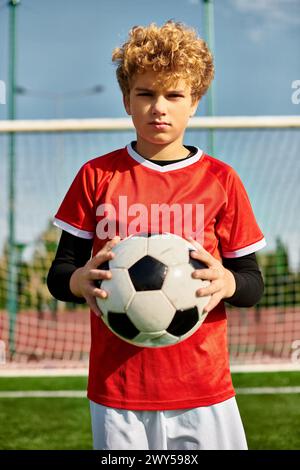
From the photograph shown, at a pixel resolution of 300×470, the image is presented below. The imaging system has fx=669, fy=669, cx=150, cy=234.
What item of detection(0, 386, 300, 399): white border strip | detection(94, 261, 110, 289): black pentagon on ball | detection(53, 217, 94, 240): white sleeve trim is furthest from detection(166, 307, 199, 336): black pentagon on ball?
detection(0, 386, 300, 399): white border strip

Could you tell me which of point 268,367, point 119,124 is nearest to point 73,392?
point 268,367

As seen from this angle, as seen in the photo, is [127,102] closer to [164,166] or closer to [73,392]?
[164,166]

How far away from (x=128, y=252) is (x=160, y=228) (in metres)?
0.17

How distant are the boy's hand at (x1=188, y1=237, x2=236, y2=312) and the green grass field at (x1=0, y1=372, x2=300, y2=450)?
6.64ft

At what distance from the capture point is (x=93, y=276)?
1687 mm

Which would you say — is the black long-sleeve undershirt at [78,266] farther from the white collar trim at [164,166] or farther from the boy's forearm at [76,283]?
the white collar trim at [164,166]

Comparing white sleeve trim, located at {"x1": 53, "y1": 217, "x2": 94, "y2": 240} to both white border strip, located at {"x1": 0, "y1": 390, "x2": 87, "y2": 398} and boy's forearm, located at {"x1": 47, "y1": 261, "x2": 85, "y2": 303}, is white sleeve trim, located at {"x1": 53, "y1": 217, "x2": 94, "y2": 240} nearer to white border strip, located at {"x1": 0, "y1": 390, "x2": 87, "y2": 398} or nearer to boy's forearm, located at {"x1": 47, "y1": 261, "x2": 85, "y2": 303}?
boy's forearm, located at {"x1": 47, "y1": 261, "x2": 85, "y2": 303}

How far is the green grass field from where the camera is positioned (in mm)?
3646

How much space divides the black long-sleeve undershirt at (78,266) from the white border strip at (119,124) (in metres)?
2.77

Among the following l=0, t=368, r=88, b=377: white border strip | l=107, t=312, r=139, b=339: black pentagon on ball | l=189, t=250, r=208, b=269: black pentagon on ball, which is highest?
l=189, t=250, r=208, b=269: black pentagon on ball

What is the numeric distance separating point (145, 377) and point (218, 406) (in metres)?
0.22

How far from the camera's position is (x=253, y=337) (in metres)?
6.75

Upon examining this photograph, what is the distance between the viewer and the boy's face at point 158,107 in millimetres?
1793
